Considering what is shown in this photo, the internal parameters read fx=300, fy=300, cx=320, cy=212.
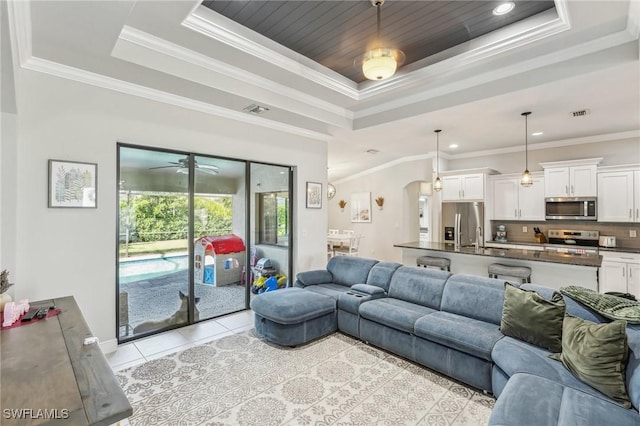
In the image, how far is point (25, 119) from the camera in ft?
9.29

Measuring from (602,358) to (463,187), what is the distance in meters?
5.12

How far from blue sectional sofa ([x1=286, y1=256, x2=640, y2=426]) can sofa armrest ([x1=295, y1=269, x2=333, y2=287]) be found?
1 centimetres

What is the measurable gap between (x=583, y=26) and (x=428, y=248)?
3.32 meters

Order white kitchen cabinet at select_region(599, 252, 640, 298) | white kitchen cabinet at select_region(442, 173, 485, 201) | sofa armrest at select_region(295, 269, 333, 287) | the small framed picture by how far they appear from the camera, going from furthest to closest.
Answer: white kitchen cabinet at select_region(442, 173, 485, 201)
the small framed picture
white kitchen cabinet at select_region(599, 252, 640, 298)
sofa armrest at select_region(295, 269, 333, 287)

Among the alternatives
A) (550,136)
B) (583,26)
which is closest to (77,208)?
(583,26)

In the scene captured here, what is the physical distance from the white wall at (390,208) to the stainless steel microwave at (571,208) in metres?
2.56

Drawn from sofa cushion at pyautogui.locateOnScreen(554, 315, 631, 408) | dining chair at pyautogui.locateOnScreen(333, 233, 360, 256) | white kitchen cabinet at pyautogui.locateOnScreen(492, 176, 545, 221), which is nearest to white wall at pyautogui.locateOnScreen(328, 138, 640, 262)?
white kitchen cabinet at pyautogui.locateOnScreen(492, 176, 545, 221)

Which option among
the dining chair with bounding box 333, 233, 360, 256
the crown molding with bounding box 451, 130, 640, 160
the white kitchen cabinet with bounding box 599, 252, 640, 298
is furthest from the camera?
the dining chair with bounding box 333, 233, 360, 256

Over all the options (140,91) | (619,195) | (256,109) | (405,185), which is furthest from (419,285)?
(405,185)

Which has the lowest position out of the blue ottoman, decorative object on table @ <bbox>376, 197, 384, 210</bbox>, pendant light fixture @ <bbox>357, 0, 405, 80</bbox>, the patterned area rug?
the patterned area rug

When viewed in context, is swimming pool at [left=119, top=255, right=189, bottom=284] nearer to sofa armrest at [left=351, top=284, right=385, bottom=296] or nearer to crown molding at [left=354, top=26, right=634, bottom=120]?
sofa armrest at [left=351, top=284, right=385, bottom=296]

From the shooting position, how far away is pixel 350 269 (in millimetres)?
4457

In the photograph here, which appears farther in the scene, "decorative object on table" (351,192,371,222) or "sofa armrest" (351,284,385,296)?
"decorative object on table" (351,192,371,222)

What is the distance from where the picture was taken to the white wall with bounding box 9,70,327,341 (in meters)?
2.83
